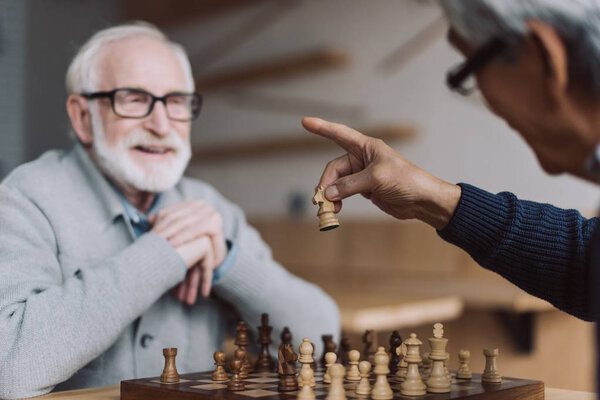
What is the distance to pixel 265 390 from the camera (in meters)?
1.05

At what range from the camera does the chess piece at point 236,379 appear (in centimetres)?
103

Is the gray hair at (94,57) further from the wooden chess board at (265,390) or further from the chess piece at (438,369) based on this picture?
the chess piece at (438,369)

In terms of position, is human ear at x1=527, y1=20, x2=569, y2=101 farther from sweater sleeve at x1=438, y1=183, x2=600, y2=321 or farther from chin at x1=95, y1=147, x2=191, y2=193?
chin at x1=95, y1=147, x2=191, y2=193

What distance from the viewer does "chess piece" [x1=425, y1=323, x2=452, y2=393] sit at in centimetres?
101

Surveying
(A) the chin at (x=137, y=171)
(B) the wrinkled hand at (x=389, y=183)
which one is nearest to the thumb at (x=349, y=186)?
(B) the wrinkled hand at (x=389, y=183)

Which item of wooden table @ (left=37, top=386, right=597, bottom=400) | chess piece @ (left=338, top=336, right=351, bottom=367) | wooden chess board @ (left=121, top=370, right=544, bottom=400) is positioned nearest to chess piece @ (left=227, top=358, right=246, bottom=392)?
wooden chess board @ (left=121, top=370, right=544, bottom=400)

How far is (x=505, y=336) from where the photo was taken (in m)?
3.22

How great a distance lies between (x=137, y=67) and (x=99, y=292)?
0.61 m

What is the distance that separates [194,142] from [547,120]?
16.5 feet

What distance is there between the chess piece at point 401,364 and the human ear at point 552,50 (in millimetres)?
525

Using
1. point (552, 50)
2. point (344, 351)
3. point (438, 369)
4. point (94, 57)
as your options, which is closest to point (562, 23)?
point (552, 50)

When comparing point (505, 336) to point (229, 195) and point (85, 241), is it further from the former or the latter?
point (229, 195)

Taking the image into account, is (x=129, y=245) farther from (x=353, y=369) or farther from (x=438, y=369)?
(x=438, y=369)

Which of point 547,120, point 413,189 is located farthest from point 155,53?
point 547,120
